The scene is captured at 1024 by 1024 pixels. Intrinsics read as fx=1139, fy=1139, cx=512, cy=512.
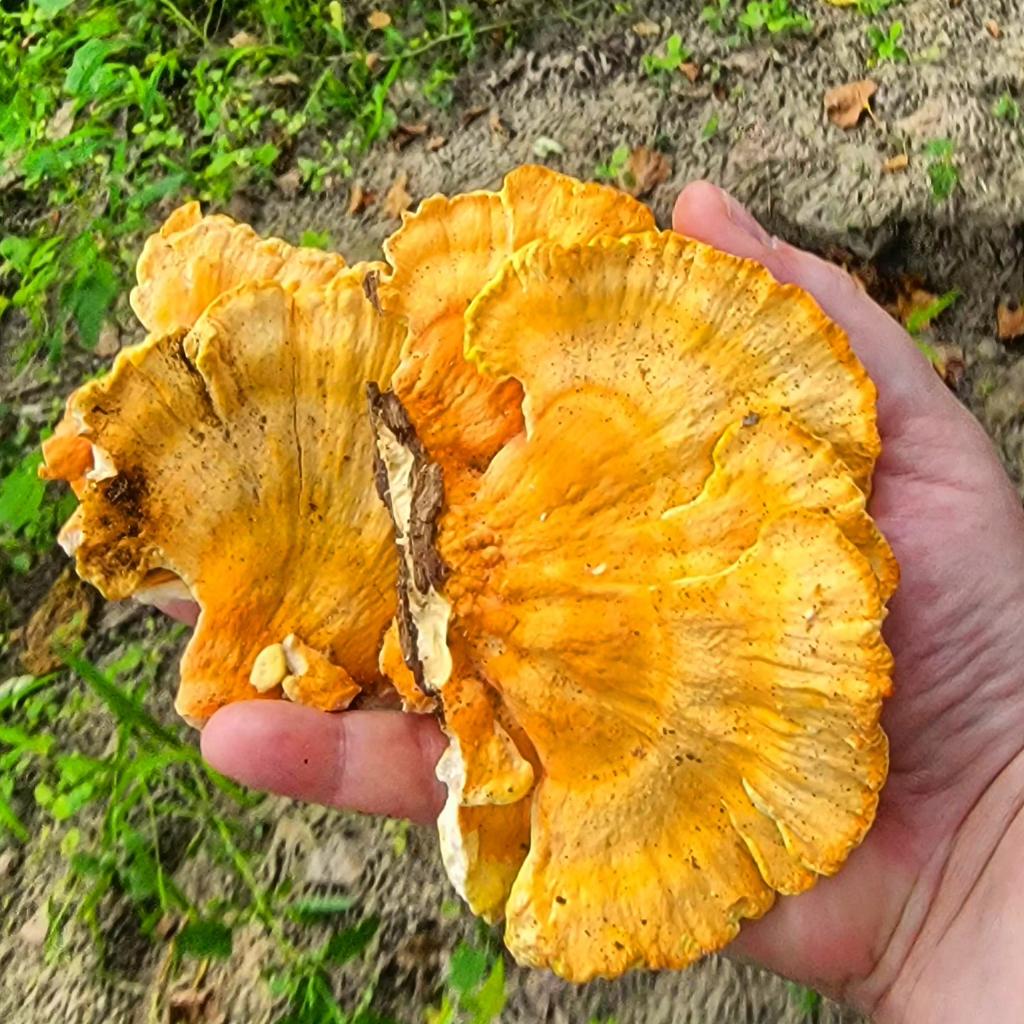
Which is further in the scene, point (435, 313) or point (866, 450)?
point (435, 313)

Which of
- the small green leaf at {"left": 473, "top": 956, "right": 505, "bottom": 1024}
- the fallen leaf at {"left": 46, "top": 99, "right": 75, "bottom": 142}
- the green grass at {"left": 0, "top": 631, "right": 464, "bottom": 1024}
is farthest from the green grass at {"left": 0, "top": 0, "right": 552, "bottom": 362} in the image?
the small green leaf at {"left": 473, "top": 956, "right": 505, "bottom": 1024}

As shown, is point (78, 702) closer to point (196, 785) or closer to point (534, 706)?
point (196, 785)

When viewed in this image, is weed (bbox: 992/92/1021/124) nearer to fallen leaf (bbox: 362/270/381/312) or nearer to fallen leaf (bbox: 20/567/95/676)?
fallen leaf (bbox: 362/270/381/312)

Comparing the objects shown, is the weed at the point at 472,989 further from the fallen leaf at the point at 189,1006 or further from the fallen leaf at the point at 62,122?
the fallen leaf at the point at 62,122

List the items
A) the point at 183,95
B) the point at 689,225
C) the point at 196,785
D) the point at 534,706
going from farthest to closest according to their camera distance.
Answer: the point at 183,95 → the point at 196,785 → the point at 689,225 → the point at 534,706

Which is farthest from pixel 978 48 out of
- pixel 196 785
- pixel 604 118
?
pixel 196 785

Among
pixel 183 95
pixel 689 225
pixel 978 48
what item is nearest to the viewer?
pixel 689 225

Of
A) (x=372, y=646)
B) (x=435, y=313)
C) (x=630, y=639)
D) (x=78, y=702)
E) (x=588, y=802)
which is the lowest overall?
(x=78, y=702)

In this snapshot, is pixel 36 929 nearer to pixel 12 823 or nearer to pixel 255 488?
pixel 12 823
